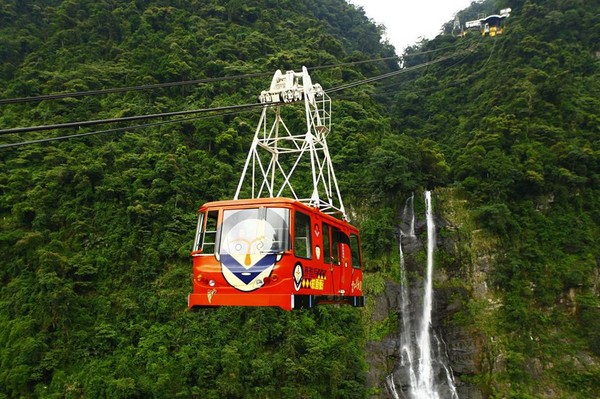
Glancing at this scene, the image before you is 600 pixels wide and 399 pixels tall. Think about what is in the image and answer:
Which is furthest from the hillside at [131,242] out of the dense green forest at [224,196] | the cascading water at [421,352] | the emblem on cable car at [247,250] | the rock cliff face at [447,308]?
the emblem on cable car at [247,250]

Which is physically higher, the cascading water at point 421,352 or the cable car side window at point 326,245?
the cable car side window at point 326,245

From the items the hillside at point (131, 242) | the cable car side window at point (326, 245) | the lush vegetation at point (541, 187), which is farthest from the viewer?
the lush vegetation at point (541, 187)

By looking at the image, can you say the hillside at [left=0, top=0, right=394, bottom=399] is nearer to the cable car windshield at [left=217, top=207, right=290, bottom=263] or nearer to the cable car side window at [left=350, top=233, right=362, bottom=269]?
the cable car side window at [left=350, top=233, right=362, bottom=269]

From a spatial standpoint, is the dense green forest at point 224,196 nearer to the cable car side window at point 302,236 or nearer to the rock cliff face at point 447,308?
the rock cliff face at point 447,308

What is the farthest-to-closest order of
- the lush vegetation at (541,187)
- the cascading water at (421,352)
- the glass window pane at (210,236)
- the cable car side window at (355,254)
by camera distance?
the lush vegetation at (541,187) < the cascading water at (421,352) < the cable car side window at (355,254) < the glass window pane at (210,236)

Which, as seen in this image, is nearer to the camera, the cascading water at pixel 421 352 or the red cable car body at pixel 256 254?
the red cable car body at pixel 256 254

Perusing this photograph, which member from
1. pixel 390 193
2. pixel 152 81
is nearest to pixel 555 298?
pixel 390 193
